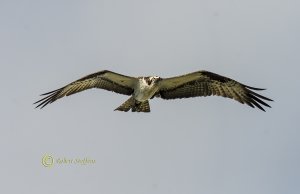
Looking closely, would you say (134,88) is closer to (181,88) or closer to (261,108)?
(181,88)

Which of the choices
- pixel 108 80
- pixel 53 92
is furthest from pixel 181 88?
pixel 53 92

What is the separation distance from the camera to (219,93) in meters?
24.9

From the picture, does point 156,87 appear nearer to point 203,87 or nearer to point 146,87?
point 146,87

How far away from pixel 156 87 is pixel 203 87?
1.61 m

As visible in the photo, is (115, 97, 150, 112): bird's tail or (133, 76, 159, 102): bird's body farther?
(115, 97, 150, 112): bird's tail

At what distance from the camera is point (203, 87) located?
2505cm

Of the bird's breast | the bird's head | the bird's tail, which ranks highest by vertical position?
the bird's head

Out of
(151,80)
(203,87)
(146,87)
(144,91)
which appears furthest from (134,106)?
(203,87)

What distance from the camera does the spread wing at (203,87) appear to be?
24625 millimetres

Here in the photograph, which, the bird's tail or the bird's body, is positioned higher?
the bird's body

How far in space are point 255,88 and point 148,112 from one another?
3719 mm

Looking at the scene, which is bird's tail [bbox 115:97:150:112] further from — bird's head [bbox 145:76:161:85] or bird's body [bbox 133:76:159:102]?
bird's head [bbox 145:76:161:85]

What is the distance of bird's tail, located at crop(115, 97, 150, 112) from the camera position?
81.5 ft

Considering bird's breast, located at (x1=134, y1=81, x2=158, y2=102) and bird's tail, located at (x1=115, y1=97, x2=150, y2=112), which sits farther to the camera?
bird's tail, located at (x1=115, y1=97, x2=150, y2=112)
